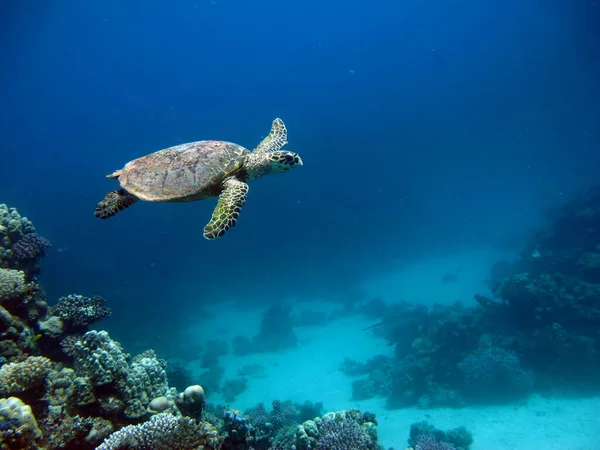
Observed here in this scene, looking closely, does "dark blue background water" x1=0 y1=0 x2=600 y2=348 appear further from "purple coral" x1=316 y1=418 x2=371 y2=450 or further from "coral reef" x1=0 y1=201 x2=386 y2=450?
"purple coral" x1=316 y1=418 x2=371 y2=450

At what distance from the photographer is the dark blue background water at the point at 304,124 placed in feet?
138

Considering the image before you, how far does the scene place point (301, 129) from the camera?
62.8 meters

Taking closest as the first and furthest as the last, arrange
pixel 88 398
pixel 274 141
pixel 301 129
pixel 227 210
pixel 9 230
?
pixel 88 398 < pixel 227 210 < pixel 9 230 < pixel 274 141 < pixel 301 129

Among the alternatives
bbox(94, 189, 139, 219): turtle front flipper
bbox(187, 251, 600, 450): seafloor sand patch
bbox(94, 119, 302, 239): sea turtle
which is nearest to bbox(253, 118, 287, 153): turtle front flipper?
bbox(94, 119, 302, 239): sea turtle

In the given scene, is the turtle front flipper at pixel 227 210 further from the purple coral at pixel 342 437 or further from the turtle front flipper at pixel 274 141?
the purple coral at pixel 342 437

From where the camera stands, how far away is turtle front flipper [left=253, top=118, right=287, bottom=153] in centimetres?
771

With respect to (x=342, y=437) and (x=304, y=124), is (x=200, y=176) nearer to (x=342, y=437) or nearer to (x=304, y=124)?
(x=342, y=437)

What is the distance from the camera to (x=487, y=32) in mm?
71375

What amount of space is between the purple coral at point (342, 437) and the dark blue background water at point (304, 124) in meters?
24.2

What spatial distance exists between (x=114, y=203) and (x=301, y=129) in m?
59.6

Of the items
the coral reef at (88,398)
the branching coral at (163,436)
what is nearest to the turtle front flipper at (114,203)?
the coral reef at (88,398)

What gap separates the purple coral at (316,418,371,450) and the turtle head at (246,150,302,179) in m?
5.25

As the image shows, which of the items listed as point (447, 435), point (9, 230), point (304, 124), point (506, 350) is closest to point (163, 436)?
point (9, 230)

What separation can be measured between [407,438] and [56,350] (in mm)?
12567
